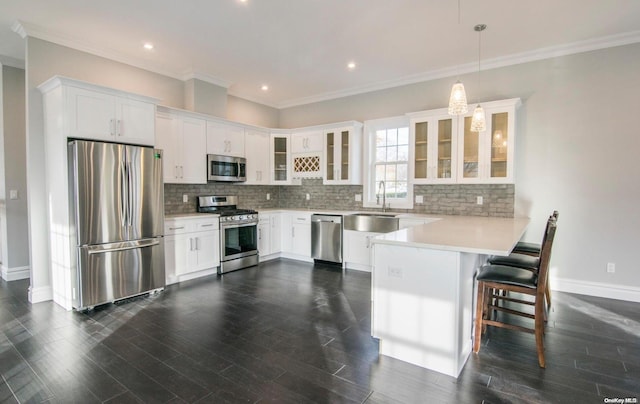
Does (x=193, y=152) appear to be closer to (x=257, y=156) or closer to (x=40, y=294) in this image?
(x=257, y=156)

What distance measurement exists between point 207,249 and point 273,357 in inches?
102

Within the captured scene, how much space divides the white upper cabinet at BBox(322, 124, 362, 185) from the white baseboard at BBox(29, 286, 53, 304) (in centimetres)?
404

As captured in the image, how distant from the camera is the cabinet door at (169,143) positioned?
14.3 feet

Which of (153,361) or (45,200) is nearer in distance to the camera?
(153,361)

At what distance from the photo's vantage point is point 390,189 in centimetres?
540

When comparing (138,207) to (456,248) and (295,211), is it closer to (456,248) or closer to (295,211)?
(295,211)

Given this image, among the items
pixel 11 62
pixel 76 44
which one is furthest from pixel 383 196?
pixel 11 62

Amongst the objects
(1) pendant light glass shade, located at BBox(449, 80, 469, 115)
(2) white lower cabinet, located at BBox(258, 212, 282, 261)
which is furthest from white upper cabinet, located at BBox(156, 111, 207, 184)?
(1) pendant light glass shade, located at BBox(449, 80, 469, 115)

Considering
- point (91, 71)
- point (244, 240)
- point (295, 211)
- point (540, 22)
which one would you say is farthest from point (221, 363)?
point (540, 22)

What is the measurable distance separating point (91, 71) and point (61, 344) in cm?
318

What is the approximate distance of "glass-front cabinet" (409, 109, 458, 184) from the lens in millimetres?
4438

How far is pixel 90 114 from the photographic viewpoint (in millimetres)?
3436

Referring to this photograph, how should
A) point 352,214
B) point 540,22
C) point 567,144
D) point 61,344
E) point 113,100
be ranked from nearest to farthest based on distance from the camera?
point 61,344 < point 540,22 < point 113,100 < point 567,144 < point 352,214

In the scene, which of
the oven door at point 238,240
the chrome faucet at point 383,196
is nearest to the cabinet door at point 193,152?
the oven door at point 238,240
